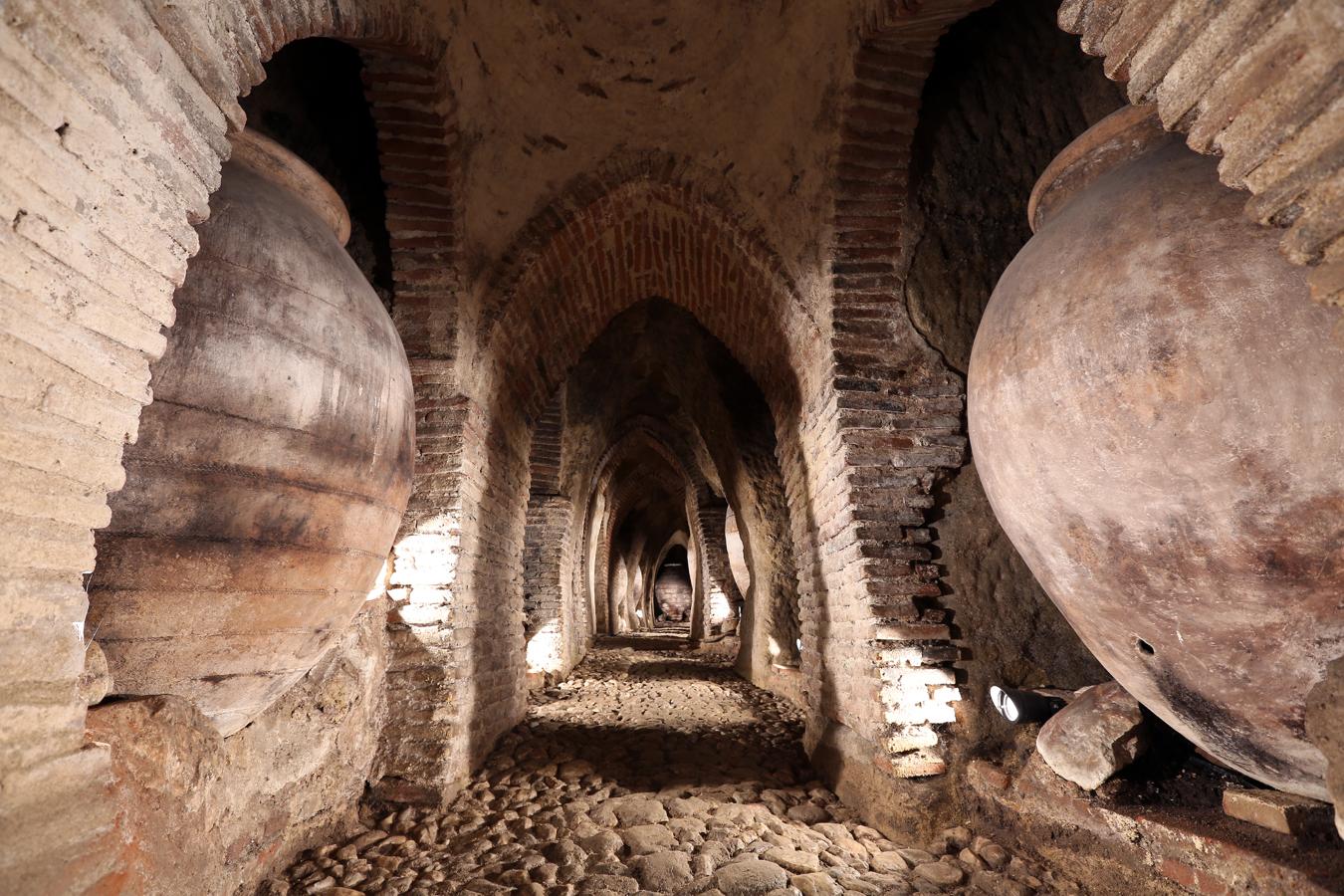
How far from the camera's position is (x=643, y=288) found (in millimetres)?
5105

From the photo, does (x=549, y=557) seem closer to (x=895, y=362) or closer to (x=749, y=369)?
(x=749, y=369)

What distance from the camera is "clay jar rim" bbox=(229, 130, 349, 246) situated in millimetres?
2037

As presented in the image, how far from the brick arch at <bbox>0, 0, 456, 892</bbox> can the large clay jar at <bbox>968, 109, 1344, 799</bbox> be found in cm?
215

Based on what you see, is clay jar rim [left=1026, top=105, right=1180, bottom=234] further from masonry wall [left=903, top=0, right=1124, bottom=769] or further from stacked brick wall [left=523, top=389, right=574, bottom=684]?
stacked brick wall [left=523, top=389, right=574, bottom=684]

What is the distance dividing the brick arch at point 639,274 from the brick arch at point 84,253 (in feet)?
8.27

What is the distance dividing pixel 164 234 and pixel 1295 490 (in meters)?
2.44

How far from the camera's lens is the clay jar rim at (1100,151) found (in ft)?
6.03

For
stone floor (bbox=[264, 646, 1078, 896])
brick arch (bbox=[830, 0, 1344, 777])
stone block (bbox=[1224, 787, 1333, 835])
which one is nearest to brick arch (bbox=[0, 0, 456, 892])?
stone floor (bbox=[264, 646, 1078, 896])

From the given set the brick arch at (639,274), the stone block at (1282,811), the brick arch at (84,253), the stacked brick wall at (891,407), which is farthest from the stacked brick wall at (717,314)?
the brick arch at (84,253)

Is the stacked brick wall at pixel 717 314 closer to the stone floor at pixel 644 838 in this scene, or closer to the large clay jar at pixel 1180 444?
the stone floor at pixel 644 838

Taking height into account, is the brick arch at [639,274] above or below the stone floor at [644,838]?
above

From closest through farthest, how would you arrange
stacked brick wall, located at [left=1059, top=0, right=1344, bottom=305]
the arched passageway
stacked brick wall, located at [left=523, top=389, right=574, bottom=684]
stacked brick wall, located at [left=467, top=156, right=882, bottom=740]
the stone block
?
stacked brick wall, located at [left=1059, top=0, right=1344, bottom=305] → the arched passageway → the stone block → stacked brick wall, located at [left=467, top=156, right=882, bottom=740] → stacked brick wall, located at [left=523, top=389, right=574, bottom=684]

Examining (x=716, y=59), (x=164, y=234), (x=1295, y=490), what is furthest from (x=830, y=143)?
(x=164, y=234)

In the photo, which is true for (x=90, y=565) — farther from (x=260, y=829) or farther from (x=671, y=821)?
(x=671, y=821)
